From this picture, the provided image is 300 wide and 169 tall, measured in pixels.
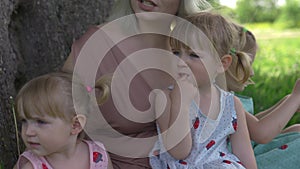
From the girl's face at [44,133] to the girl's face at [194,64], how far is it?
535 millimetres

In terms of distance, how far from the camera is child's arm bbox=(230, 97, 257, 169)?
110 inches

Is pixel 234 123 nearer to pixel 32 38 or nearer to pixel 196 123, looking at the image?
pixel 196 123

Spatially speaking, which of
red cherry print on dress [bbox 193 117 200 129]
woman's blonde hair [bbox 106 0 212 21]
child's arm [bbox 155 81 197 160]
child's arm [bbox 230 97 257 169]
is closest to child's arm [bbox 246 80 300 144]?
child's arm [bbox 230 97 257 169]

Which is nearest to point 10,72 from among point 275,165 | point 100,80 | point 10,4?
point 10,4

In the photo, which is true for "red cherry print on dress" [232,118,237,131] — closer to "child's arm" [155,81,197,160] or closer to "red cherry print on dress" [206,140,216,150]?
"red cherry print on dress" [206,140,216,150]

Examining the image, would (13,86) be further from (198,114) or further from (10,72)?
(198,114)

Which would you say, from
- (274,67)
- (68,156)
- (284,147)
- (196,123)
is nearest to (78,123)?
(68,156)

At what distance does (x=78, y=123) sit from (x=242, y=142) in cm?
77

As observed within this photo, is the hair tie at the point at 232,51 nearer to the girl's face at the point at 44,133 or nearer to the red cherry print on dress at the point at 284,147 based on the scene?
the red cherry print on dress at the point at 284,147

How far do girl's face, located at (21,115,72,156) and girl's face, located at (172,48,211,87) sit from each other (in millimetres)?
535

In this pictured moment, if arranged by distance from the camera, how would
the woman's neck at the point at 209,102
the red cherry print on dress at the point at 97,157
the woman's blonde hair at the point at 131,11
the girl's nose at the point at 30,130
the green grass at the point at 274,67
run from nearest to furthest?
the girl's nose at the point at 30,130, the red cherry print on dress at the point at 97,157, the woman's neck at the point at 209,102, the woman's blonde hair at the point at 131,11, the green grass at the point at 274,67

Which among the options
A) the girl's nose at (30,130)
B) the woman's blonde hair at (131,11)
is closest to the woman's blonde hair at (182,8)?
the woman's blonde hair at (131,11)

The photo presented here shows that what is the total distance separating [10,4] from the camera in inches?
120

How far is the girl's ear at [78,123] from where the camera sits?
2497 mm
